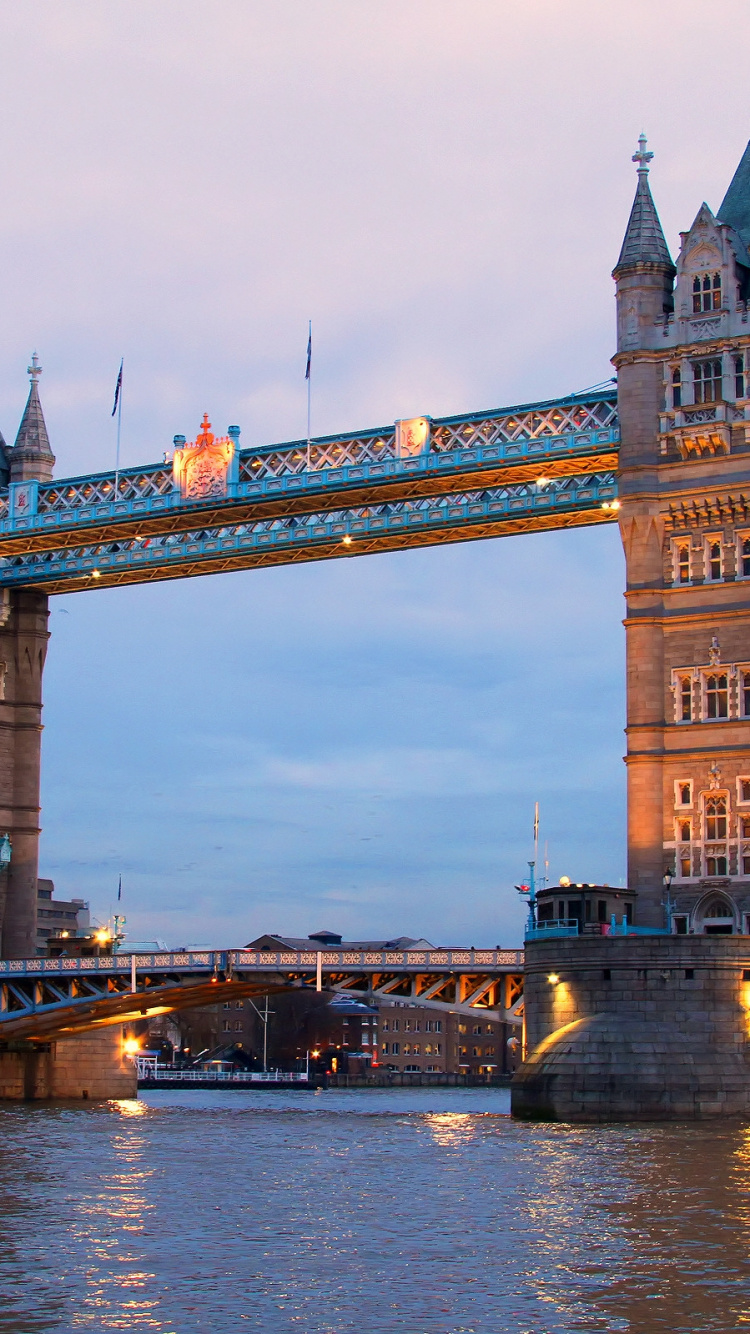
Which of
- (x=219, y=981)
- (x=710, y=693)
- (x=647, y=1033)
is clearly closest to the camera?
(x=647, y=1033)

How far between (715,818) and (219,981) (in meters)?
25.0

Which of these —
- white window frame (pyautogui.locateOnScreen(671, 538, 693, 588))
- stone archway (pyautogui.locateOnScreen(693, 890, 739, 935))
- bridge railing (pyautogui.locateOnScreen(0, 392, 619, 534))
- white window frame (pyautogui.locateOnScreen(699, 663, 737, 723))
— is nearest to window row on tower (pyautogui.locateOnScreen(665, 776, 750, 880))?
stone archway (pyautogui.locateOnScreen(693, 890, 739, 935))

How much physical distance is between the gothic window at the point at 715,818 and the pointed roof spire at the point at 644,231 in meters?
17.9

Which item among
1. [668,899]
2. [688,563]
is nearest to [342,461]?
[688,563]

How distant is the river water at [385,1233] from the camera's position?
28922 mm

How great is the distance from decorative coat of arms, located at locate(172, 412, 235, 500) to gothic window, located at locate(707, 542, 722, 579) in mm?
21249

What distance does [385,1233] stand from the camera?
3741 cm

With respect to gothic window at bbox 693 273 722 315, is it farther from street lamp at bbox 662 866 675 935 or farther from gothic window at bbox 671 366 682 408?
street lamp at bbox 662 866 675 935

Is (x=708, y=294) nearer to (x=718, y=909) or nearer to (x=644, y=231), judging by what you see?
(x=644, y=231)

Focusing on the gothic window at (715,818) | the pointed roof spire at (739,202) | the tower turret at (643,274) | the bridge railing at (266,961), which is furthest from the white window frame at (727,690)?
the pointed roof spire at (739,202)

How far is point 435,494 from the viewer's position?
73.7 metres

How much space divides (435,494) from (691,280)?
1331 centimetres

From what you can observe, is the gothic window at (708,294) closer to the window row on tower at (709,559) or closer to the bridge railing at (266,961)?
the window row on tower at (709,559)

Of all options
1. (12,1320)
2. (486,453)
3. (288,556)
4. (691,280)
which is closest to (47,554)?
(288,556)
